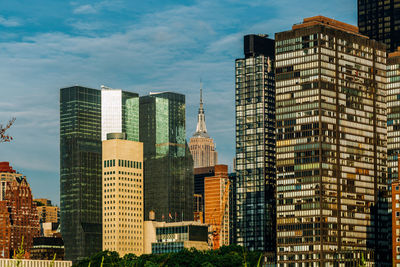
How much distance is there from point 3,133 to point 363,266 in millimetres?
14429

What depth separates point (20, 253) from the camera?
94.9ft

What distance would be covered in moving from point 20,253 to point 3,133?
561 cm

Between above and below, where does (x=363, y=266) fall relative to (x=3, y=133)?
below

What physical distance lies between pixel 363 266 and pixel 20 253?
11.9 metres

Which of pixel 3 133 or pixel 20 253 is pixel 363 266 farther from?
pixel 3 133

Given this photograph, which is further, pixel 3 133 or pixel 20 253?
pixel 3 133

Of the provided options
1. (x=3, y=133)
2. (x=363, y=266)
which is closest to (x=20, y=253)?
(x=3, y=133)

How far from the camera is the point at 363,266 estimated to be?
95.9 ft

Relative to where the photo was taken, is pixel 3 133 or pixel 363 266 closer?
pixel 363 266

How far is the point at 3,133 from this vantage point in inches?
1277

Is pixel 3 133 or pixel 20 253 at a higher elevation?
pixel 3 133
